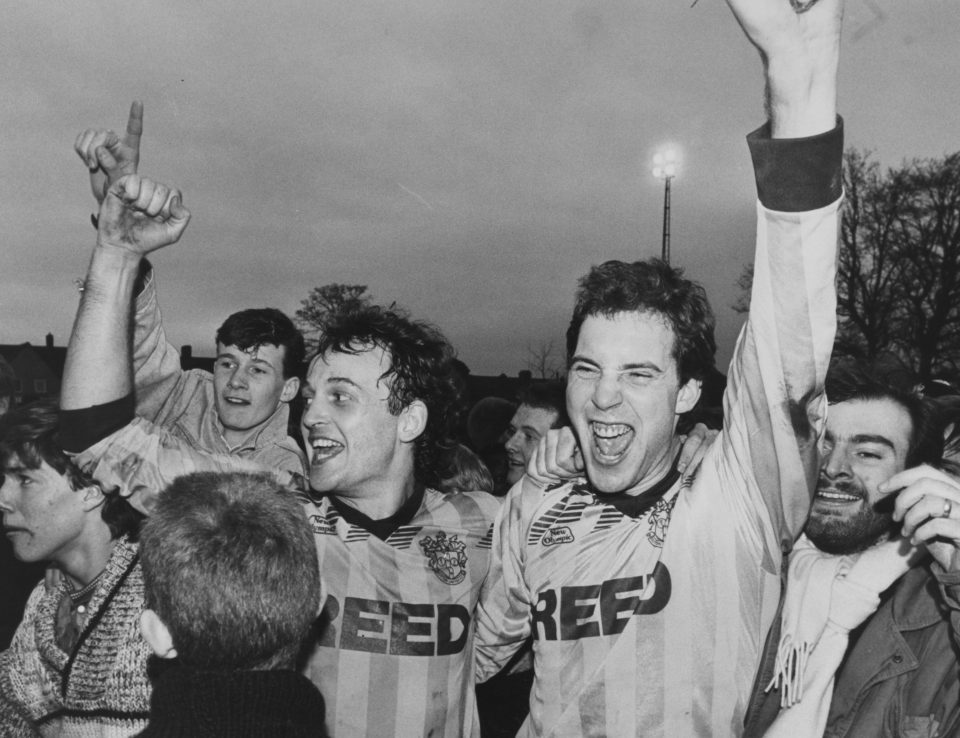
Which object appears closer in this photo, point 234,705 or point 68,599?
point 234,705

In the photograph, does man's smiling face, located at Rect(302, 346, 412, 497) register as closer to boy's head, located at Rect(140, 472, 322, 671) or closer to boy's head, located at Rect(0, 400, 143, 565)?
boy's head, located at Rect(0, 400, 143, 565)

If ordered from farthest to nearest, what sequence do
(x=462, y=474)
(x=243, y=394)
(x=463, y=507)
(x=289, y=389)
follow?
(x=289, y=389) < (x=243, y=394) < (x=462, y=474) < (x=463, y=507)

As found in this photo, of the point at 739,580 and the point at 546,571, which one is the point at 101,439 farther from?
the point at 739,580

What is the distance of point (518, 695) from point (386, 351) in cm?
207

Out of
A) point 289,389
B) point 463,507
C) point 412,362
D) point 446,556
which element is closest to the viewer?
point 446,556

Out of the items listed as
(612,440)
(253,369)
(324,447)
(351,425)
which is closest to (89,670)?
(324,447)

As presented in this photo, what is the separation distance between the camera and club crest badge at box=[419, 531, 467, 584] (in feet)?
8.92

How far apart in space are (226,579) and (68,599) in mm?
1194

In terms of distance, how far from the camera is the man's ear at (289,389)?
15.5 feet

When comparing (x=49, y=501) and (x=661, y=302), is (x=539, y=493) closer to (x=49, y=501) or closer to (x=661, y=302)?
(x=661, y=302)

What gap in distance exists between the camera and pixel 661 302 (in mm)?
2508

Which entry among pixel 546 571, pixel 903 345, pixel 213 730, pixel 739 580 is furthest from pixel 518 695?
pixel 903 345

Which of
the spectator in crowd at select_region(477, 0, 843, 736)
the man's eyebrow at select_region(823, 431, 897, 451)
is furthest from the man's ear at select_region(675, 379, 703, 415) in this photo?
the man's eyebrow at select_region(823, 431, 897, 451)

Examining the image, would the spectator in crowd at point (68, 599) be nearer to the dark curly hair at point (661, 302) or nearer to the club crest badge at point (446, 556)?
the club crest badge at point (446, 556)
